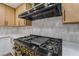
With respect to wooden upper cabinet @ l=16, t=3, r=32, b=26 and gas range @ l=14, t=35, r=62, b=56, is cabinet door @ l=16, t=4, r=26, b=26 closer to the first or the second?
wooden upper cabinet @ l=16, t=3, r=32, b=26

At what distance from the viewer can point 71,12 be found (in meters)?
0.90

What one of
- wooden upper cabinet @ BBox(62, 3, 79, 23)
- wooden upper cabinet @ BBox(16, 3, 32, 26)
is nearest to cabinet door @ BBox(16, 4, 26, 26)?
wooden upper cabinet @ BBox(16, 3, 32, 26)

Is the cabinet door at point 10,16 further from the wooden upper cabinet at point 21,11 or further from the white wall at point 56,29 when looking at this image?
the white wall at point 56,29

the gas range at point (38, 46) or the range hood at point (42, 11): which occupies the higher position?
the range hood at point (42, 11)

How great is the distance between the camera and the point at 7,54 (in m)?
0.88

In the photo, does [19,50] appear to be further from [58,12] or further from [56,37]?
[58,12]

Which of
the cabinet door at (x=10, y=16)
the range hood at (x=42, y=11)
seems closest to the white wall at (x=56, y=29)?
the range hood at (x=42, y=11)

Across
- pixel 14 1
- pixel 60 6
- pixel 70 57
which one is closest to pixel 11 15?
pixel 14 1

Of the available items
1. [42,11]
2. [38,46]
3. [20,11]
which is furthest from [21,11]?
[38,46]

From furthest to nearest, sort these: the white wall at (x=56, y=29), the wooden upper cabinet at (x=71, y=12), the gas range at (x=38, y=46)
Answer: the white wall at (x=56, y=29) → the wooden upper cabinet at (x=71, y=12) → the gas range at (x=38, y=46)

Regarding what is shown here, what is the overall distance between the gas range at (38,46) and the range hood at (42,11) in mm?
197

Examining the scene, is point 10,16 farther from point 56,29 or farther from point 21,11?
point 56,29

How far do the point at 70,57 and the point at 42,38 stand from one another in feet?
1.36

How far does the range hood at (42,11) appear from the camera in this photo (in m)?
0.94
